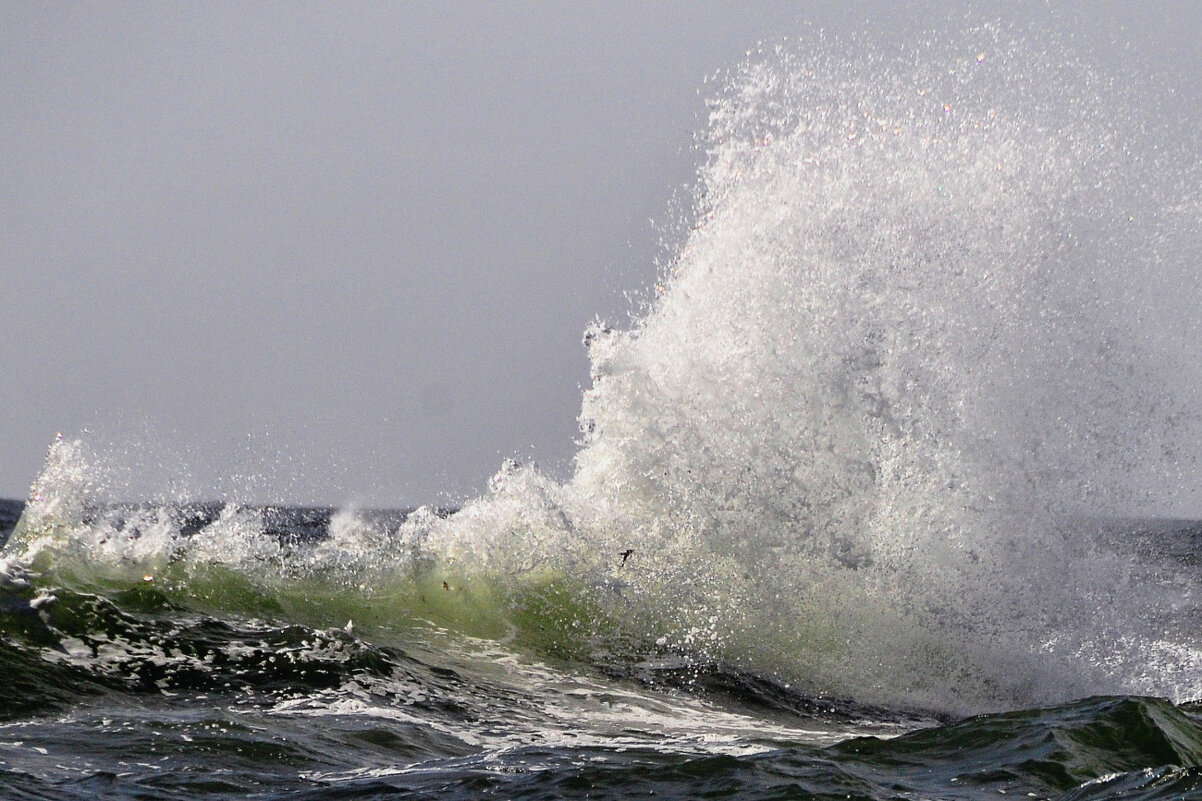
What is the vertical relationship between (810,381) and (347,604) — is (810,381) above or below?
above

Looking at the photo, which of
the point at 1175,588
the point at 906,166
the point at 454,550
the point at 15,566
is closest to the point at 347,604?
the point at 454,550

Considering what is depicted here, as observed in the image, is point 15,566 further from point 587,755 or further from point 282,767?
point 587,755

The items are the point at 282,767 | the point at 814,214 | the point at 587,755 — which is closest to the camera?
the point at 282,767

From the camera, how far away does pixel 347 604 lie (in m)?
11.0

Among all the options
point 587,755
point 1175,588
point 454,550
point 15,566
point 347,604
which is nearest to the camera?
point 587,755

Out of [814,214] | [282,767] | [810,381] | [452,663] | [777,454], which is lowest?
[282,767]

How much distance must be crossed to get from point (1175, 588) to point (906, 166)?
8727mm

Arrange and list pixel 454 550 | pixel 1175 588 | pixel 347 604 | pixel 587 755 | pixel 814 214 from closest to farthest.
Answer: pixel 587 755, pixel 347 604, pixel 454 550, pixel 814 214, pixel 1175 588

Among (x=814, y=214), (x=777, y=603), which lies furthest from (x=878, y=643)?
(x=814, y=214)

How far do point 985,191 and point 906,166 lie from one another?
943 mm

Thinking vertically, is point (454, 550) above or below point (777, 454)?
below

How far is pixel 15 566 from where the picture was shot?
9.60 m

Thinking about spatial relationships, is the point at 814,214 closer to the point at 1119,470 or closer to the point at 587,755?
the point at 1119,470

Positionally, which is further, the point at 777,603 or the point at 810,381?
the point at 810,381
